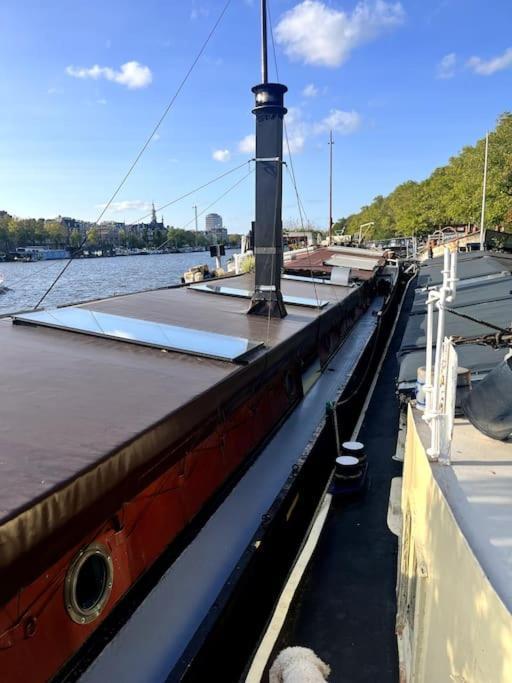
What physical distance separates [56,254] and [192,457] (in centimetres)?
12123

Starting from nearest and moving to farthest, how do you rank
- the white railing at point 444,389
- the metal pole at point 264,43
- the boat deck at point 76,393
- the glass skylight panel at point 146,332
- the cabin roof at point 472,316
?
the boat deck at point 76,393 < the white railing at point 444,389 < the glass skylight panel at point 146,332 < the cabin roof at point 472,316 < the metal pole at point 264,43

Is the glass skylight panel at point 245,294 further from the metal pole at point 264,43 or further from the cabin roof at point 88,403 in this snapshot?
the metal pole at point 264,43

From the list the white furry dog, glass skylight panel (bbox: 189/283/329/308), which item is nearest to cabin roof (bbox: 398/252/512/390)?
glass skylight panel (bbox: 189/283/329/308)

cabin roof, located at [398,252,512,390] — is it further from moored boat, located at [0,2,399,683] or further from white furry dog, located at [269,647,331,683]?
white furry dog, located at [269,647,331,683]

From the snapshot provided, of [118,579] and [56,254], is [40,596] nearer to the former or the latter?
[118,579]

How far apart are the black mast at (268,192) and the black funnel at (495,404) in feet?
13.3

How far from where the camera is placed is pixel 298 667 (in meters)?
3.38

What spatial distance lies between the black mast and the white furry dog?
4.56 meters

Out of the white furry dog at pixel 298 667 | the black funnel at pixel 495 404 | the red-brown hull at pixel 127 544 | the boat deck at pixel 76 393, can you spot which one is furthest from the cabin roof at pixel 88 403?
the black funnel at pixel 495 404

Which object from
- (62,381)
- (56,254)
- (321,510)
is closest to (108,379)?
(62,381)

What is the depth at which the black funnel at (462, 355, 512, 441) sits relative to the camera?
326 centimetres

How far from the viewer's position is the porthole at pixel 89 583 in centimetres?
298

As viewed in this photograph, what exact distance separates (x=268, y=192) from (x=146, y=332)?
3324 mm

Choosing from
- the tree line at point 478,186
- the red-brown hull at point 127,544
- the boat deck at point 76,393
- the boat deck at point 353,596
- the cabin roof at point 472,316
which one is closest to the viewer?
the boat deck at point 76,393
